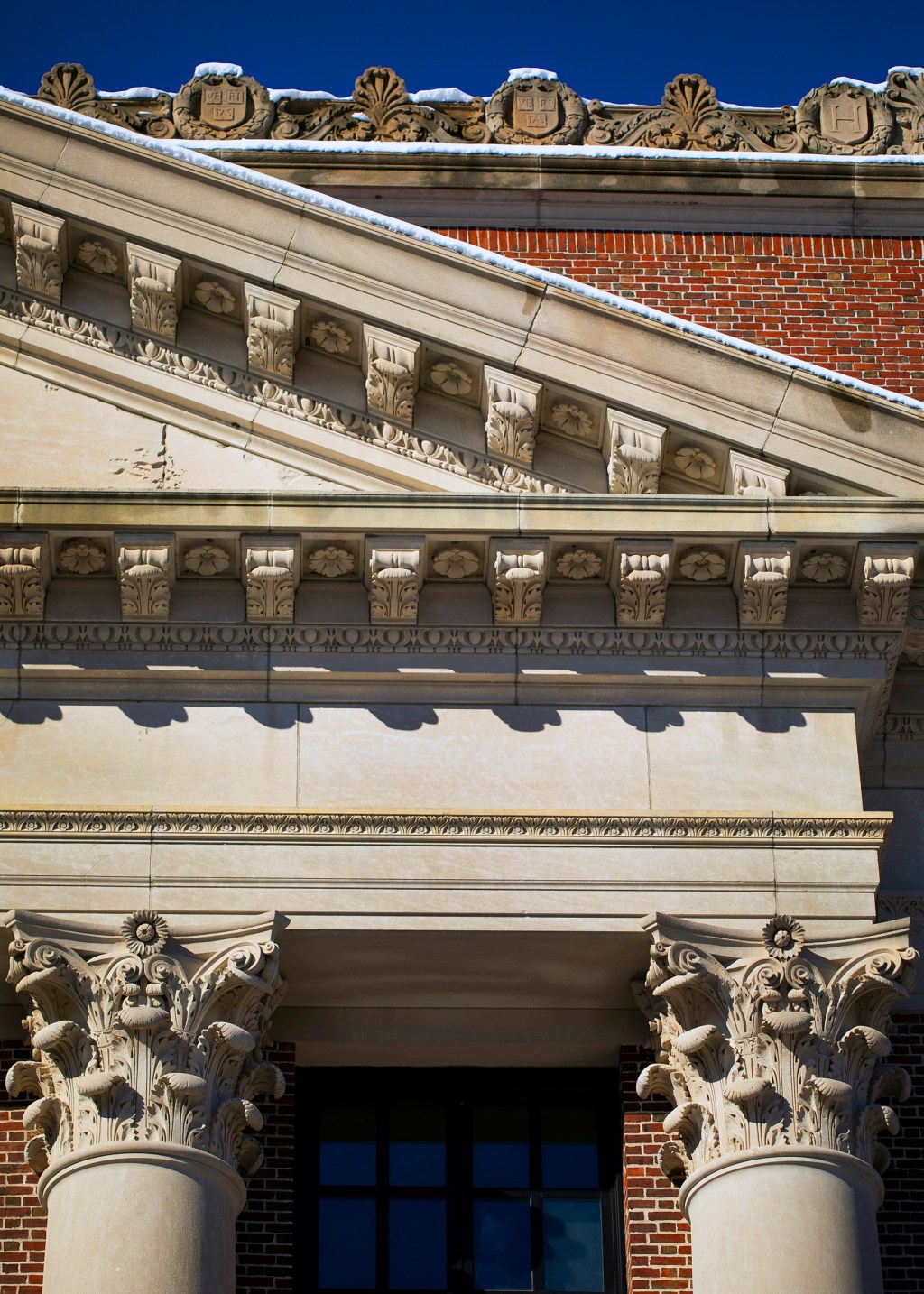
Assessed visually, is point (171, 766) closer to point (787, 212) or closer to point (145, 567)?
point (145, 567)

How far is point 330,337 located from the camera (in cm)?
1617

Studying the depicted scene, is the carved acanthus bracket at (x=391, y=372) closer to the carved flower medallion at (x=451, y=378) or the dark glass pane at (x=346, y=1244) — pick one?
the carved flower medallion at (x=451, y=378)

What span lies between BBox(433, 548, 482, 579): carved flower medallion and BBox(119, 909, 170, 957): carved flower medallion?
3.05m

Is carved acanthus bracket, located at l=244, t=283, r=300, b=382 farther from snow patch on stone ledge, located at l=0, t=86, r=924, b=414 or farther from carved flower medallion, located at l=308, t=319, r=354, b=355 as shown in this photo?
snow patch on stone ledge, located at l=0, t=86, r=924, b=414

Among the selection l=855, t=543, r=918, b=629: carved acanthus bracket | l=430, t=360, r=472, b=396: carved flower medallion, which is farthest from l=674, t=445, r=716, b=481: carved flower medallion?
l=430, t=360, r=472, b=396: carved flower medallion

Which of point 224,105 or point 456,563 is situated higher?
point 224,105

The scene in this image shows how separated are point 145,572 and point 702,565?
3708 millimetres

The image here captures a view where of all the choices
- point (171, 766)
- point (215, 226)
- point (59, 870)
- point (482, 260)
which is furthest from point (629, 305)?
point (59, 870)

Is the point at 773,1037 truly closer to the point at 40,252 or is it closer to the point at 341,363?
the point at 341,363

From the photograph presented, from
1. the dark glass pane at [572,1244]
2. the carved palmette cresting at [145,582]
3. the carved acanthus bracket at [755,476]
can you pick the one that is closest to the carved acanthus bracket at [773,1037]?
the dark glass pane at [572,1244]

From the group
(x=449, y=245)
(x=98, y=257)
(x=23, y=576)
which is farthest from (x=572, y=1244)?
(x=98, y=257)

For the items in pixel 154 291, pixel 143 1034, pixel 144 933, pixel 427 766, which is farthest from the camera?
pixel 154 291

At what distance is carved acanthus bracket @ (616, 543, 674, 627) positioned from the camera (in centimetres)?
1505

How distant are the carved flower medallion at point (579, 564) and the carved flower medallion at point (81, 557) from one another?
306cm
